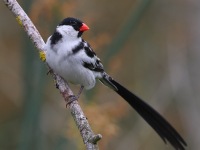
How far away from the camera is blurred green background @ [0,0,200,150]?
4371mm

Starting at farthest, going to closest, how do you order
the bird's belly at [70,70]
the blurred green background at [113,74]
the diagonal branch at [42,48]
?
the blurred green background at [113,74], the bird's belly at [70,70], the diagonal branch at [42,48]

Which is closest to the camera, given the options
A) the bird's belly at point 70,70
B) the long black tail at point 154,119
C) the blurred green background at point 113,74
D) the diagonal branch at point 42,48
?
the diagonal branch at point 42,48

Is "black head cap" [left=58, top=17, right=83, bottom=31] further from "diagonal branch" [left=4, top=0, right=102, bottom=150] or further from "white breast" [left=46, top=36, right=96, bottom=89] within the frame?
"diagonal branch" [left=4, top=0, right=102, bottom=150]

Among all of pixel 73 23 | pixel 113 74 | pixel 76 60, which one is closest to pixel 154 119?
pixel 76 60

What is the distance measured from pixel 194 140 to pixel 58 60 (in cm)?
219

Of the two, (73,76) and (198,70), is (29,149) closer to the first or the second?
(73,76)

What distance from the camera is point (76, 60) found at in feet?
13.1

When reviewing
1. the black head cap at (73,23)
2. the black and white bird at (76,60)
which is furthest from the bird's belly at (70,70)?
the black head cap at (73,23)

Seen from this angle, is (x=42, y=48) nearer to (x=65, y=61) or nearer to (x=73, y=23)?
(x=65, y=61)

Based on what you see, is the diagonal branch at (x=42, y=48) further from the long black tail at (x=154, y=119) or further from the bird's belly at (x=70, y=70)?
the long black tail at (x=154, y=119)

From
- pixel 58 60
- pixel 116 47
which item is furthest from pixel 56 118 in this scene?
pixel 58 60

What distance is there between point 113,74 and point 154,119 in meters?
1.72

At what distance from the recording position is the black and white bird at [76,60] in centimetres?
395

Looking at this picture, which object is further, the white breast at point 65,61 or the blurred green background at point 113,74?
the blurred green background at point 113,74
